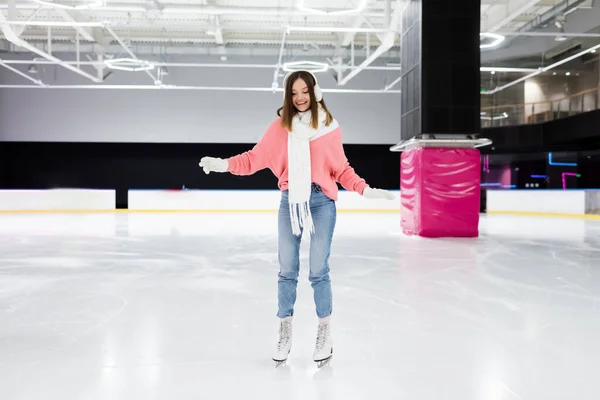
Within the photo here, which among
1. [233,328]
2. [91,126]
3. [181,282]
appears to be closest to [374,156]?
→ [91,126]

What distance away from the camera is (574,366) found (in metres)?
2.35

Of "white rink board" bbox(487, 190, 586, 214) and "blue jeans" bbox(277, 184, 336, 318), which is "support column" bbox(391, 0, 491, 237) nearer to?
"blue jeans" bbox(277, 184, 336, 318)

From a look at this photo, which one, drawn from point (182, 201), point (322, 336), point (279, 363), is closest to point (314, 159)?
point (322, 336)

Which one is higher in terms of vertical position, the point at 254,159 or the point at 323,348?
the point at 254,159

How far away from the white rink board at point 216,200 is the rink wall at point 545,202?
10.2 feet

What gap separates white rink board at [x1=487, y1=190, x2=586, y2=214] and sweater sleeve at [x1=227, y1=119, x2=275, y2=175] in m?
14.7

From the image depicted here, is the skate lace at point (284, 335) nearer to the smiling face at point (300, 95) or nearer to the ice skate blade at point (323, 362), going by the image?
the ice skate blade at point (323, 362)

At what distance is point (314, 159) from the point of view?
7.57ft

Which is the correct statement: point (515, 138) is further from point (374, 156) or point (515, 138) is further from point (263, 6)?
point (263, 6)

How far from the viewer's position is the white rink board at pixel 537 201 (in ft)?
49.1

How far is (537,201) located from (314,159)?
1508 cm

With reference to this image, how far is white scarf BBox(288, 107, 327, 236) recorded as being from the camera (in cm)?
223

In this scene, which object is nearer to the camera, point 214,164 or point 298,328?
point 214,164

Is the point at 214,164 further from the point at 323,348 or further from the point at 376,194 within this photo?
the point at 323,348
